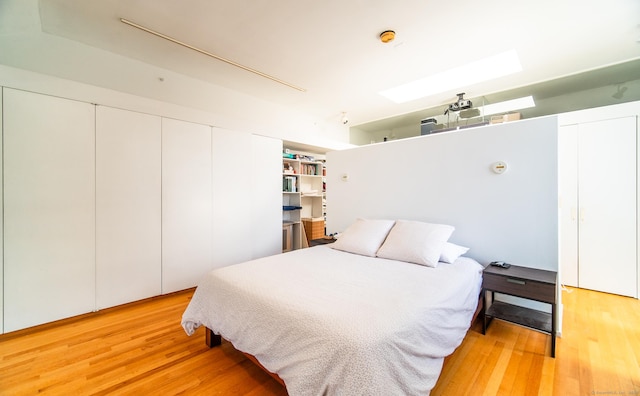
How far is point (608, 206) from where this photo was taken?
3.01 m

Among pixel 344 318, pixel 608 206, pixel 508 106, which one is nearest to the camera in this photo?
pixel 344 318

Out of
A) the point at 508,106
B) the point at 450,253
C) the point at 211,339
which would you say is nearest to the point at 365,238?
the point at 450,253

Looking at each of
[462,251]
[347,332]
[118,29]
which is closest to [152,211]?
[118,29]

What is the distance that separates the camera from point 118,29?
2.38 meters

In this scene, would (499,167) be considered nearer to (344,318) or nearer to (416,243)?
(416,243)

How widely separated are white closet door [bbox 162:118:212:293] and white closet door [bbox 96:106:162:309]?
0.09 m

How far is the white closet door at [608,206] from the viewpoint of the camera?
288 centimetres

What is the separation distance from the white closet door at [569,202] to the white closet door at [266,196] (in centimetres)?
393

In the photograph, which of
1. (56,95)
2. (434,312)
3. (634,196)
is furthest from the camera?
(634,196)

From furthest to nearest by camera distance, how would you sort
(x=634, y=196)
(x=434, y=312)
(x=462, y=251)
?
(x=634, y=196)
(x=462, y=251)
(x=434, y=312)

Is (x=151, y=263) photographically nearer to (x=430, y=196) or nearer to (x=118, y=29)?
(x=118, y=29)

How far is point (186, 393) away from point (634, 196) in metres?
4.77

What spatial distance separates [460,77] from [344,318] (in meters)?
3.54

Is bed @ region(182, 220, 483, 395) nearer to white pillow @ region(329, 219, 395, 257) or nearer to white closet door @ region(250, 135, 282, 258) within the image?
white pillow @ region(329, 219, 395, 257)
